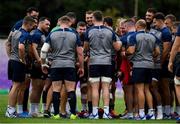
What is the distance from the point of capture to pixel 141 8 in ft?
209

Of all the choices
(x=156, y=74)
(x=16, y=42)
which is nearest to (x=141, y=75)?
(x=156, y=74)

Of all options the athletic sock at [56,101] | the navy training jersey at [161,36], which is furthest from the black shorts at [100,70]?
the navy training jersey at [161,36]

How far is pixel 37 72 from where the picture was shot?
1947cm

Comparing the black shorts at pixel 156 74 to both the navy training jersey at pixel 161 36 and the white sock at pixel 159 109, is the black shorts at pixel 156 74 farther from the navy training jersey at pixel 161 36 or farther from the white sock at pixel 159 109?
the white sock at pixel 159 109

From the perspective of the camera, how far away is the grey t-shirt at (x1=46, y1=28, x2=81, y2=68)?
1830 centimetres

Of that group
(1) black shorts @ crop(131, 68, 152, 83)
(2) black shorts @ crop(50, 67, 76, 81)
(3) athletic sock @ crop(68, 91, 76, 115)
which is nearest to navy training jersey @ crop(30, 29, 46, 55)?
(2) black shorts @ crop(50, 67, 76, 81)

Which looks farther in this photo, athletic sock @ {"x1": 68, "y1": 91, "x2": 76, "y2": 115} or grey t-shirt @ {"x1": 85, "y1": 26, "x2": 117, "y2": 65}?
grey t-shirt @ {"x1": 85, "y1": 26, "x2": 117, "y2": 65}

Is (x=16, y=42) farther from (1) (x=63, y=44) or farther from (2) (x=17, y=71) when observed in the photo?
(1) (x=63, y=44)

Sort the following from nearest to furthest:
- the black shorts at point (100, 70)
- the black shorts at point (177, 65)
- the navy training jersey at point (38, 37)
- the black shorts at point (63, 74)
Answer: the black shorts at point (177, 65), the black shorts at point (63, 74), the black shorts at point (100, 70), the navy training jersey at point (38, 37)

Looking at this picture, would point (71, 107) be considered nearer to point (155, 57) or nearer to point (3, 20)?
point (155, 57)

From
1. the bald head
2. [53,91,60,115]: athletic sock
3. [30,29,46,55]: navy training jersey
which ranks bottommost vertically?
[53,91,60,115]: athletic sock

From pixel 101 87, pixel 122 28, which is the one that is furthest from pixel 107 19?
pixel 101 87

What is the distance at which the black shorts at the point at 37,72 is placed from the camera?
63.7 ft

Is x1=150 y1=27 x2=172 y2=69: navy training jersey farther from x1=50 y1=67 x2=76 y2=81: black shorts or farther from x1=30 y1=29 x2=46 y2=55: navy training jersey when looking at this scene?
x1=30 y1=29 x2=46 y2=55: navy training jersey
